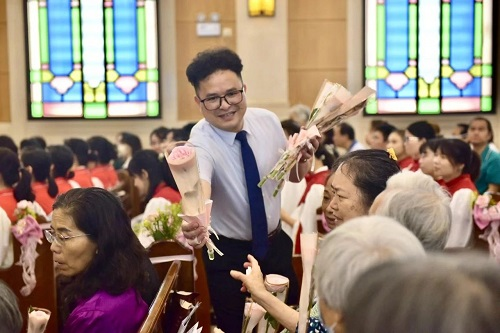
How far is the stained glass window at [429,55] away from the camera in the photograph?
11.8 meters

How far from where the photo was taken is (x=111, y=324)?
9.88 feet

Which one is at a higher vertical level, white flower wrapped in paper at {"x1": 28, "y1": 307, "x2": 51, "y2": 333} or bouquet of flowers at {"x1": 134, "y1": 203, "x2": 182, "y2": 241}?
white flower wrapped in paper at {"x1": 28, "y1": 307, "x2": 51, "y2": 333}

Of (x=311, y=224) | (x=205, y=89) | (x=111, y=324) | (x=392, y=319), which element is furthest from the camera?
(x=311, y=224)

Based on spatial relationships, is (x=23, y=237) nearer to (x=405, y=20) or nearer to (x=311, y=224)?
(x=311, y=224)

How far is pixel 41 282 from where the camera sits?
5.57 meters

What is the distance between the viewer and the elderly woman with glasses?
3039 mm

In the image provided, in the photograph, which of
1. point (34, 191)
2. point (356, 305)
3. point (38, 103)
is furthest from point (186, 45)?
point (356, 305)

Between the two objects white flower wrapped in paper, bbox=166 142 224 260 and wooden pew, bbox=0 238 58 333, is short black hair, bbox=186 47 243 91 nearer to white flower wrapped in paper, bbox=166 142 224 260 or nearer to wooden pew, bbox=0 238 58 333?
white flower wrapped in paper, bbox=166 142 224 260

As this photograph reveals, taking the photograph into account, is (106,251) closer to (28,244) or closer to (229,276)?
(229,276)

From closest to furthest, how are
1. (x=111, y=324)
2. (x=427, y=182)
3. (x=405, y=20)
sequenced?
(x=427, y=182)
(x=111, y=324)
(x=405, y=20)

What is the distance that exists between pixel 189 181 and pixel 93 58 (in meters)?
9.09

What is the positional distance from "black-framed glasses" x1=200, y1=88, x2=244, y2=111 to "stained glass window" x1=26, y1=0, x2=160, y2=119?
26.8 ft

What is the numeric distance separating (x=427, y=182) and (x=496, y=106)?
9685 millimetres

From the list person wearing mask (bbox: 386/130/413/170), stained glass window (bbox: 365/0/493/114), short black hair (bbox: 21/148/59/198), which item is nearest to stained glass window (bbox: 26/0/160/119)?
stained glass window (bbox: 365/0/493/114)
